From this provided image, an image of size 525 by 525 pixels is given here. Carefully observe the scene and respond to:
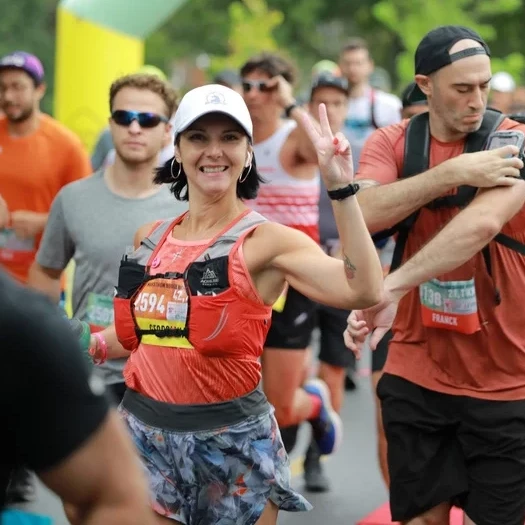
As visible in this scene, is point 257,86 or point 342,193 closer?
point 342,193

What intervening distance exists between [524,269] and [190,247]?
127 centimetres

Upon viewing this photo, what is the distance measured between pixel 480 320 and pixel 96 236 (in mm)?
1807

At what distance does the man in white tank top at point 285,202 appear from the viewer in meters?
7.30

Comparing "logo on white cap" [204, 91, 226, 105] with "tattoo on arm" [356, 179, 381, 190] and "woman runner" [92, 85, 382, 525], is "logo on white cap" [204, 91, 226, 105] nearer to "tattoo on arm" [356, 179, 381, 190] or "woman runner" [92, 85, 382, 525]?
"woman runner" [92, 85, 382, 525]

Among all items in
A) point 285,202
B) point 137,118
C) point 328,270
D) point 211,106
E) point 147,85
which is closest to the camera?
point 328,270

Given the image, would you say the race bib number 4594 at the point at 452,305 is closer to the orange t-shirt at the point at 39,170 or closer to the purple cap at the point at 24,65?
the orange t-shirt at the point at 39,170

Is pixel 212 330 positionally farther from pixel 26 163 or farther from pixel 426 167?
pixel 26 163

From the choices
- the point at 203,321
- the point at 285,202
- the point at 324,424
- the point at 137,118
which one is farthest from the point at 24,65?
the point at 203,321

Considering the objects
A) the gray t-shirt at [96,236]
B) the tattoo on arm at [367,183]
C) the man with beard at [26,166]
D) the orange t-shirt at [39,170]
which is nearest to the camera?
the tattoo on arm at [367,183]

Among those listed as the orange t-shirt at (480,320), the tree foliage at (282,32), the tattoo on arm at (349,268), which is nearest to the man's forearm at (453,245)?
the orange t-shirt at (480,320)

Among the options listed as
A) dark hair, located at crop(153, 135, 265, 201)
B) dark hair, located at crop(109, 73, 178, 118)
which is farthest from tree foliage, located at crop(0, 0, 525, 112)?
dark hair, located at crop(153, 135, 265, 201)

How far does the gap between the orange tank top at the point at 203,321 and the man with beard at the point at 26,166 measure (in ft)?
10.7

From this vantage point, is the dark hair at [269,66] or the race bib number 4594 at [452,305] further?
the dark hair at [269,66]

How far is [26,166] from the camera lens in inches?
312
